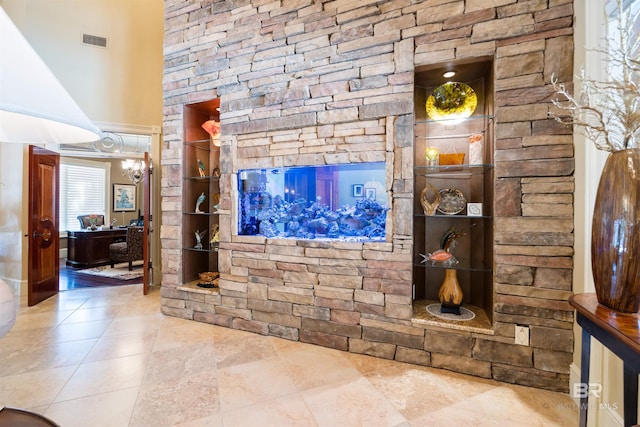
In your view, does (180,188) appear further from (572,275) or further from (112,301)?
(572,275)

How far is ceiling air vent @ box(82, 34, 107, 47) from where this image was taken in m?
3.94

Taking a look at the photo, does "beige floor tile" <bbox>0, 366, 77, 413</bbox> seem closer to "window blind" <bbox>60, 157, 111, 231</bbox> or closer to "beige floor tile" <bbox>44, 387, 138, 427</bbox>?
"beige floor tile" <bbox>44, 387, 138, 427</bbox>

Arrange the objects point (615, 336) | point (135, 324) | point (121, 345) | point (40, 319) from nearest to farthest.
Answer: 1. point (615, 336)
2. point (121, 345)
3. point (135, 324)
4. point (40, 319)

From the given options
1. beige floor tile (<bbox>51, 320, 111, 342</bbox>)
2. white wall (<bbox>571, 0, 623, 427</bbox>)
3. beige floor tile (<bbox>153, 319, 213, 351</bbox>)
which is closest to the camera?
white wall (<bbox>571, 0, 623, 427</bbox>)

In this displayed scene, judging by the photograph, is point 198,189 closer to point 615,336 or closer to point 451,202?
point 451,202

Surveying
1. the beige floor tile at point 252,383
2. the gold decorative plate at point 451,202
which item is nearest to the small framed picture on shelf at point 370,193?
the gold decorative plate at point 451,202

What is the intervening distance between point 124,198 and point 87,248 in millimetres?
2062

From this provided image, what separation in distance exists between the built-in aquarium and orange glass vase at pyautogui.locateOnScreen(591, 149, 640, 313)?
4.06ft

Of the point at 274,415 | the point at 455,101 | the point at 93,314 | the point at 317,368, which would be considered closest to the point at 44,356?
the point at 93,314

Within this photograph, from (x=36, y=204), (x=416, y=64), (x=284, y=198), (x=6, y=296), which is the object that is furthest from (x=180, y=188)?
(x=416, y=64)

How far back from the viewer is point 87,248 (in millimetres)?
5516

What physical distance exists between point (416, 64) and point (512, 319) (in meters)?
1.90

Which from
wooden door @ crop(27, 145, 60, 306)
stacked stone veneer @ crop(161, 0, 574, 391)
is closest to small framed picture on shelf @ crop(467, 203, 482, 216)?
stacked stone veneer @ crop(161, 0, 574, 391)

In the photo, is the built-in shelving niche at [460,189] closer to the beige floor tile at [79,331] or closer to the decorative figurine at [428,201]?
the decorative figurine at [428,201]
